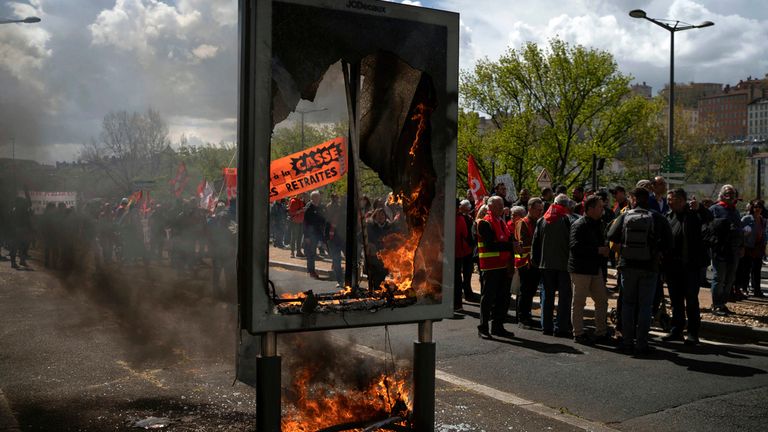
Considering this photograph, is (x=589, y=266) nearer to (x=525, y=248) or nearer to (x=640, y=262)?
(x=640, y=262)

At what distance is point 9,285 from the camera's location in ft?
35.1

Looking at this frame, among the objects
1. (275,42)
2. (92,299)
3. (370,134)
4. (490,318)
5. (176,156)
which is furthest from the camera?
(490,318)

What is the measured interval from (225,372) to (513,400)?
2.60m

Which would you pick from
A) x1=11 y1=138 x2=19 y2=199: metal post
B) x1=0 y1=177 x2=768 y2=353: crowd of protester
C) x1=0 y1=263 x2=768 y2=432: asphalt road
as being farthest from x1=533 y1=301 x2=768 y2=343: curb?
x1=11 y1=138 x2=19 y2=199: metal post

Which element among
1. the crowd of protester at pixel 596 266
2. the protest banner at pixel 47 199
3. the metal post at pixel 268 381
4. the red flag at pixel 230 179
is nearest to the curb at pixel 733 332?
the crowd of protester at pixel 596 266

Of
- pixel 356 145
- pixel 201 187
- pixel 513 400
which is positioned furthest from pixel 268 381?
pixel 201 187

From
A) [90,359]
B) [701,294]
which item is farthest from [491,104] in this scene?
[90,359]

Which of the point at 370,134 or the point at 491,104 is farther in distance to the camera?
the point at 491,104

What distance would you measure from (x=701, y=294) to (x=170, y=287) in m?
8.80

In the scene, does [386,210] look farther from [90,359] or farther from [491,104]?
[491,104]

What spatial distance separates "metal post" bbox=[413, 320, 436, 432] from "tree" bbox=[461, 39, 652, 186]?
104ft

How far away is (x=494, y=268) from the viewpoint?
873 cm

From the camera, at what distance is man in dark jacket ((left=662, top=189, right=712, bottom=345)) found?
27.1ft

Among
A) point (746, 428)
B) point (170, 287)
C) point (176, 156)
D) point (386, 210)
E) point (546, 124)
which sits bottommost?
point (746, 428)
